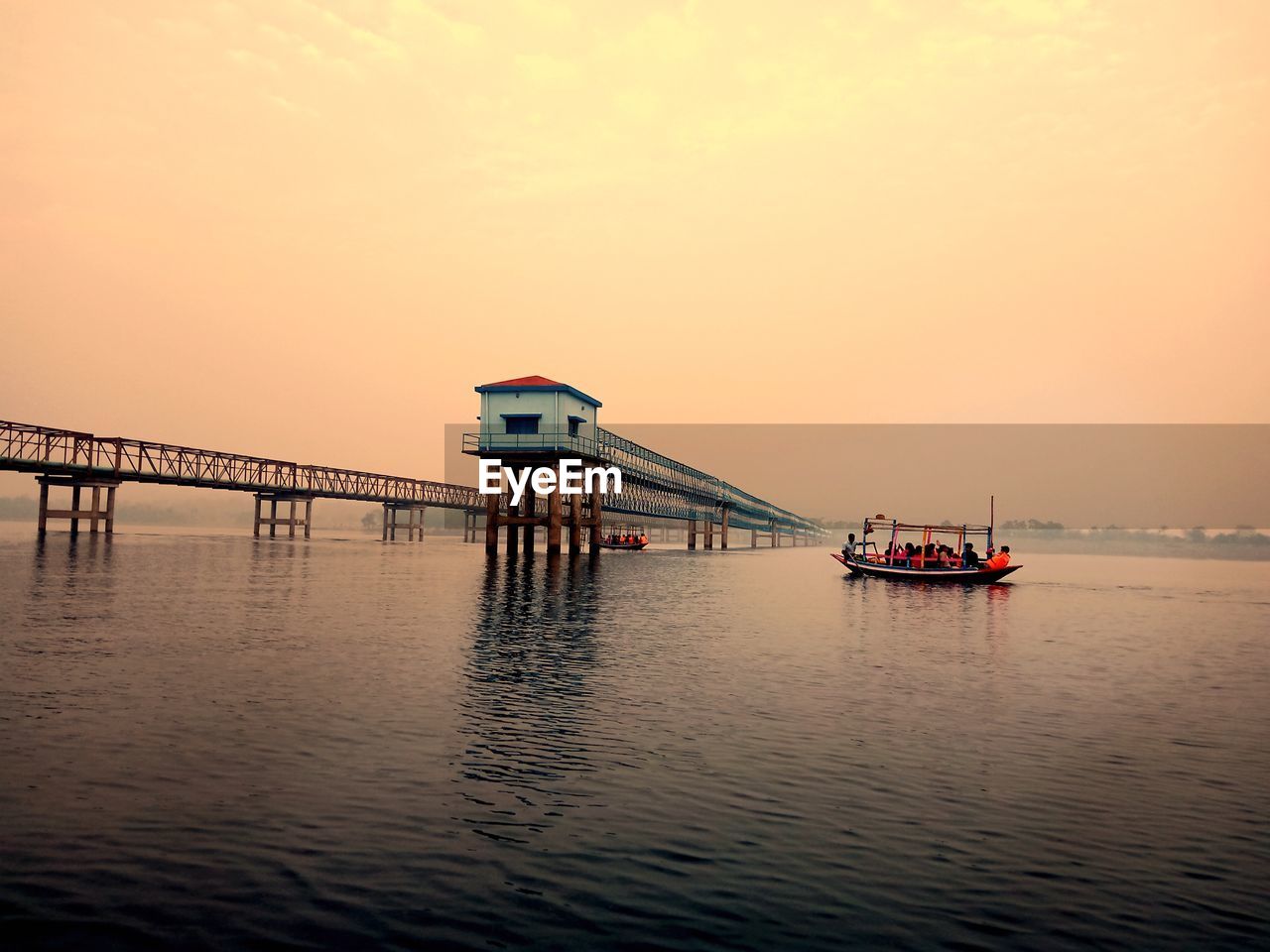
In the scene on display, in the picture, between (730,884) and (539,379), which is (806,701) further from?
(539,379)

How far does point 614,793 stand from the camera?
12.0m

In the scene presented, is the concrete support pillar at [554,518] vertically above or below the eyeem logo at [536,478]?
below

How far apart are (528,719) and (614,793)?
15.3 ft

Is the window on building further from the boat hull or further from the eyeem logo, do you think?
the boat hull

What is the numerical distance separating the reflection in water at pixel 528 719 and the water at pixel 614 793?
0.10 meters

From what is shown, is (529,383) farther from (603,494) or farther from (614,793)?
(614,793)

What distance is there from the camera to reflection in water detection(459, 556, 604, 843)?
11477 mm

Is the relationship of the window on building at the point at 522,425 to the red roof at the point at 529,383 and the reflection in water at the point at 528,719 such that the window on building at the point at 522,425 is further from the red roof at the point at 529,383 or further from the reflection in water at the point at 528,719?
the reflection in water at the point at 528,719

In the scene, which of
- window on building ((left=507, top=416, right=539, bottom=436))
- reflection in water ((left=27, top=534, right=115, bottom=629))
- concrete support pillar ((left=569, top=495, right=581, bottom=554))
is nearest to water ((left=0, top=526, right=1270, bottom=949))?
reflection in water ((left=27, top=534, right=115, bottom=629))

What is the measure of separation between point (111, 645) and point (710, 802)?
18851 mm

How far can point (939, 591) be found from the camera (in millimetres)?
56562

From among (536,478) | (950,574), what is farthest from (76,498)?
(950,574)

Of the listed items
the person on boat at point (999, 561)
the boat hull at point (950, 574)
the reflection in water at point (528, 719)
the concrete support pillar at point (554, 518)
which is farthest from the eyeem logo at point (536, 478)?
the reflection in water at point (528, 719)

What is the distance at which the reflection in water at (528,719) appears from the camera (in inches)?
452
